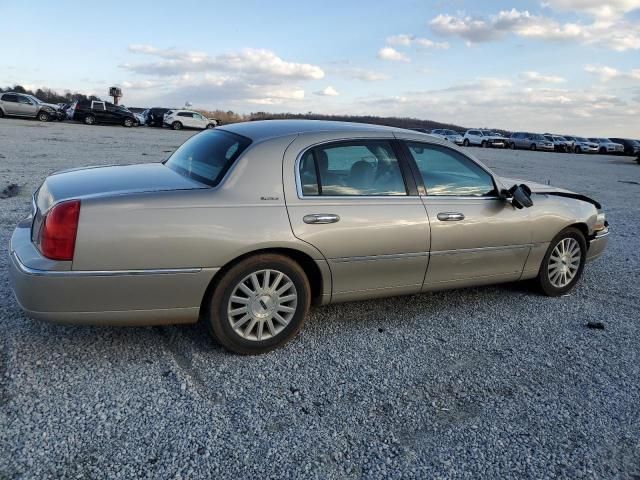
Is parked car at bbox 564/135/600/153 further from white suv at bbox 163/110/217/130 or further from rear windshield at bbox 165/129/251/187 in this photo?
rear windshield at bbox 165/129/251/187

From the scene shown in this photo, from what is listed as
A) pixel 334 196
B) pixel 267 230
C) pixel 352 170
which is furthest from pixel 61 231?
pixel 352 170

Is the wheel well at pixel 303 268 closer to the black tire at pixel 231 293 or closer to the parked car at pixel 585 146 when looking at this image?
the black tire at pixel 231 293

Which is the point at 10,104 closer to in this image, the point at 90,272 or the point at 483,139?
the point at 90,272

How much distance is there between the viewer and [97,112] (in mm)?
34500

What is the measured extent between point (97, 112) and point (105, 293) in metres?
35.3

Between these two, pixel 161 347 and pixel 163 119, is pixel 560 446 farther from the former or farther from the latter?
pixel 163 119

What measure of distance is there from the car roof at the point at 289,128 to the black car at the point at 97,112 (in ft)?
112

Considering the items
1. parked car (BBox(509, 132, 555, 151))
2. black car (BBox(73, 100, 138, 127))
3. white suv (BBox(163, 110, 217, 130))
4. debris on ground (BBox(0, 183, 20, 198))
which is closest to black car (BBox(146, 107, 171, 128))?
white suv (BBox(163, 110, 217, 130))

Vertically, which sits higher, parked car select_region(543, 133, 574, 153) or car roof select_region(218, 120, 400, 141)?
parked car select_region(543, 133, 574, 153)

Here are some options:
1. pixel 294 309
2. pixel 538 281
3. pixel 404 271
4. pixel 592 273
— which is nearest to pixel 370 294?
pixel 404 271

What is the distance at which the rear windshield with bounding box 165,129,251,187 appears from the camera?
3.56m

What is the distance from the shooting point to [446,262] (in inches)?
165

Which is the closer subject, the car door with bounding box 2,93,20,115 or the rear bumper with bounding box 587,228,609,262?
the rear bumper with bounding box 587,228,609,262

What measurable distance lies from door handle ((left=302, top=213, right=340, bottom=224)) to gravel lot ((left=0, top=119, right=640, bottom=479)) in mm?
897
